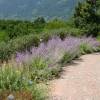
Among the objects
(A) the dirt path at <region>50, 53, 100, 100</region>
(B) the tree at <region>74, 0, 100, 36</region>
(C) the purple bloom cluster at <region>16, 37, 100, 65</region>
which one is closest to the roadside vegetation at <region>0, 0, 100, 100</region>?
(C) the purple bloom cluster at <region>16, 37, 100, 65</region>

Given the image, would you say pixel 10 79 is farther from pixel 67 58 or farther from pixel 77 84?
pixel 67 58

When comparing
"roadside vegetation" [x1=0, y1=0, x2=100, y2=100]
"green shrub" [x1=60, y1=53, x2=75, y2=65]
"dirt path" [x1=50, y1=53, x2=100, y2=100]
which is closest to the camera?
"roadside vegetation" [x1=0, y1=0, x2=100, y2=100]

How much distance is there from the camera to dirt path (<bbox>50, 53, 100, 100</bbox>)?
921 cm

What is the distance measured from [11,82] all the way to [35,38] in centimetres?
819

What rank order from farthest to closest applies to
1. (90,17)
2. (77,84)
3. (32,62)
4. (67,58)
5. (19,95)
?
1. (90,17)
2. (67,58)
3. (32,62)
4. (77,84)
5. (19,95)

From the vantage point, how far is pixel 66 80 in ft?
36.7

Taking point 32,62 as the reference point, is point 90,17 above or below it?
below

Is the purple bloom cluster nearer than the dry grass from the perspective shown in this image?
No

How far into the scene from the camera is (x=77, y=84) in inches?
417

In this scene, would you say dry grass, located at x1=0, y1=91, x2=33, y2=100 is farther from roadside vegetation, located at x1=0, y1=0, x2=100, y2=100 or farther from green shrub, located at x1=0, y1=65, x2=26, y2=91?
green shrub, located at x1=0, y1=65, x2=26, y2=91

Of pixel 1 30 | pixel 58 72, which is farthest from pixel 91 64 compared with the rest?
pixel 1 30

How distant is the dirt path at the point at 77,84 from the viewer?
363 inches

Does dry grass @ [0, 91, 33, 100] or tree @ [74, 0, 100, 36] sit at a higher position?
dry grass @ [0, 91, 33, 100]

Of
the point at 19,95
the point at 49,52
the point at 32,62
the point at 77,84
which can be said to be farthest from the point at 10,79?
the point at 49,52
